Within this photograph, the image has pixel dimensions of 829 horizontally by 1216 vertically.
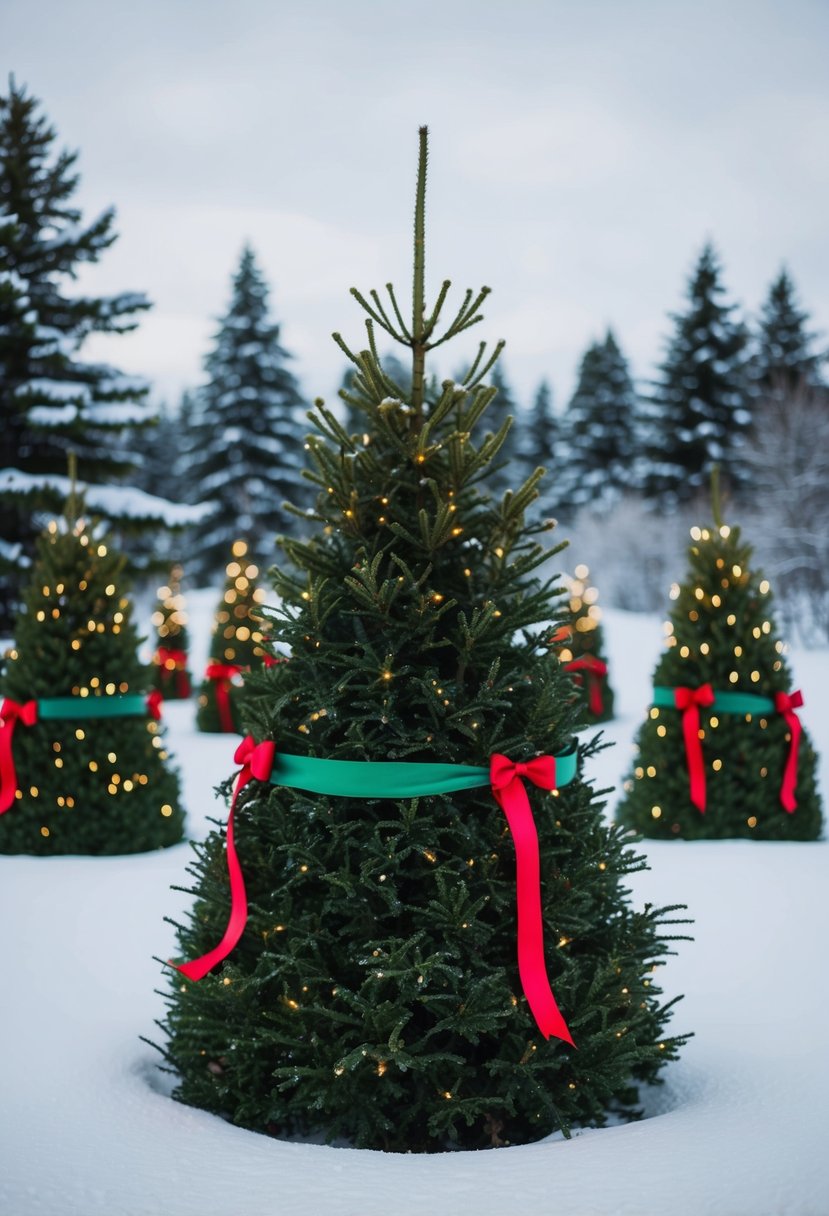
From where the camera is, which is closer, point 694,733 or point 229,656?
point 694,733

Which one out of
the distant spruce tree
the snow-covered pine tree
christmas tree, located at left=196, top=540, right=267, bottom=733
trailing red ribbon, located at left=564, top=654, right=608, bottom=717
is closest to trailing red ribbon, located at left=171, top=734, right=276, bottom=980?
christmas tree, located at left=196, top=540, right=267, bottom=733

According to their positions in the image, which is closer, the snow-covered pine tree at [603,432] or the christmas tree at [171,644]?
the christmas tree at [171,644]

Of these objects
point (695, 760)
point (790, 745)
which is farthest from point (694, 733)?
point (790, 745)

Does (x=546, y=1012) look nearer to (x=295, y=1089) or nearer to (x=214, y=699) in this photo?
(x=295, y=1089)

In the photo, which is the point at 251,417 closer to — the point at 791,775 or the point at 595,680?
the point at 595,680

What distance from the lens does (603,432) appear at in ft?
147

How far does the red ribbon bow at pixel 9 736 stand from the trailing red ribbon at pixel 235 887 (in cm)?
393

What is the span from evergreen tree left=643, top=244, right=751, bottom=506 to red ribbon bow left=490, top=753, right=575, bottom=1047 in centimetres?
3428

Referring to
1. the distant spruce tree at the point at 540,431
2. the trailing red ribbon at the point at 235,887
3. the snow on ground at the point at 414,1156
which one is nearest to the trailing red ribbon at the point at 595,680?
the snow on ground at the point at 414,1156

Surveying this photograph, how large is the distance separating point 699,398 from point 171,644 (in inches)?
988

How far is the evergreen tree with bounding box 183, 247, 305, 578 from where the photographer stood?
122ft

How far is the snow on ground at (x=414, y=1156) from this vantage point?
2.50 metres

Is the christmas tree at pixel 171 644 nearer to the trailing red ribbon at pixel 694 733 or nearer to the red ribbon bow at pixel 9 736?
the red ribbon bow at pixel 9 736

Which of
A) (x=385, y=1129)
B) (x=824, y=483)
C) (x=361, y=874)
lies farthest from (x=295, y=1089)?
(x=824, y=483)
